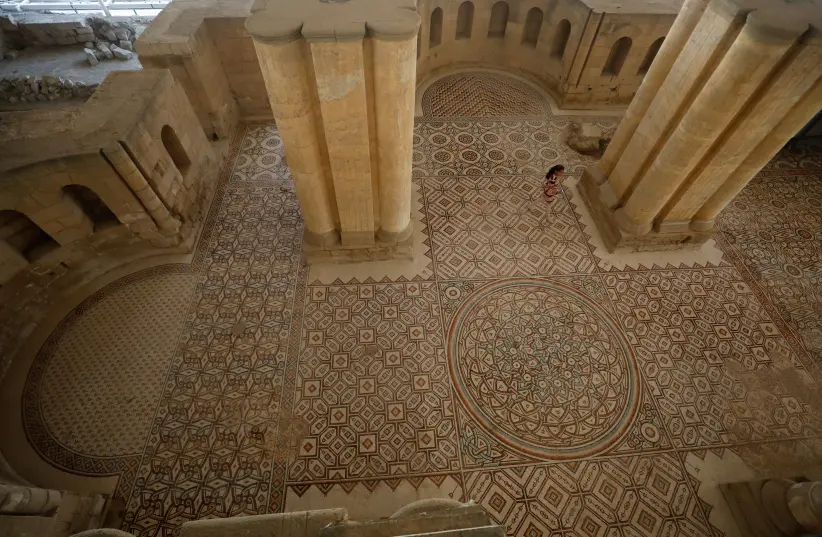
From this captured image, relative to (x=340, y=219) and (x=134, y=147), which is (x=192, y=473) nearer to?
(x=340, y=219)

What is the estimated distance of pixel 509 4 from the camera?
594 centimetres

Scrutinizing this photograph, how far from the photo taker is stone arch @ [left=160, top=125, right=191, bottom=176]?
160 inches

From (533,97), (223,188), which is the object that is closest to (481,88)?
(533,97)

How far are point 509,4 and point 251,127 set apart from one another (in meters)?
4.27

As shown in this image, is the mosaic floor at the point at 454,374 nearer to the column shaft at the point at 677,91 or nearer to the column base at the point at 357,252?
the column base at the point at 357,252

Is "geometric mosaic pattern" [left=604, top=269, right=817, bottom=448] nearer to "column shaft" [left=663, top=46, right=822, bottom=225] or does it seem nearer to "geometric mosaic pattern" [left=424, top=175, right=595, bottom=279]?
"geometric mosaic pattern" [left=424, top=175, right=595, bottom=279]

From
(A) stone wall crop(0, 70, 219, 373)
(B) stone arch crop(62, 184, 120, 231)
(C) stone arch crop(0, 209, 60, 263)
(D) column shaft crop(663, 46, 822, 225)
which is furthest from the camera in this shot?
(B) stone arch crop(62, 184, 120, 231)

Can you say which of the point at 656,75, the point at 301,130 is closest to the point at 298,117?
the point at 301,130

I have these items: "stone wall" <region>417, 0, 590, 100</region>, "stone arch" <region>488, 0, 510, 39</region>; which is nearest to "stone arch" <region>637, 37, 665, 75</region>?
"stone wall" <region>417, 0, 590, 100</region>

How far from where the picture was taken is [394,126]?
2.98 meters

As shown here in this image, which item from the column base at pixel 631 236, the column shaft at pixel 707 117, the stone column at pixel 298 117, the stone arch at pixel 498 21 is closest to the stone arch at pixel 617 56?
the stone arch at pixel 498 21

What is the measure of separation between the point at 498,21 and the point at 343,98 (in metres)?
4.98

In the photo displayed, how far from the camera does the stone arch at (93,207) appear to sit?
12.4 ft

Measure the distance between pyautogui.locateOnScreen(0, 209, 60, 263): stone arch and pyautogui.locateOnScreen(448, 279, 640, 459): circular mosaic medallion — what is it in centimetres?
381
